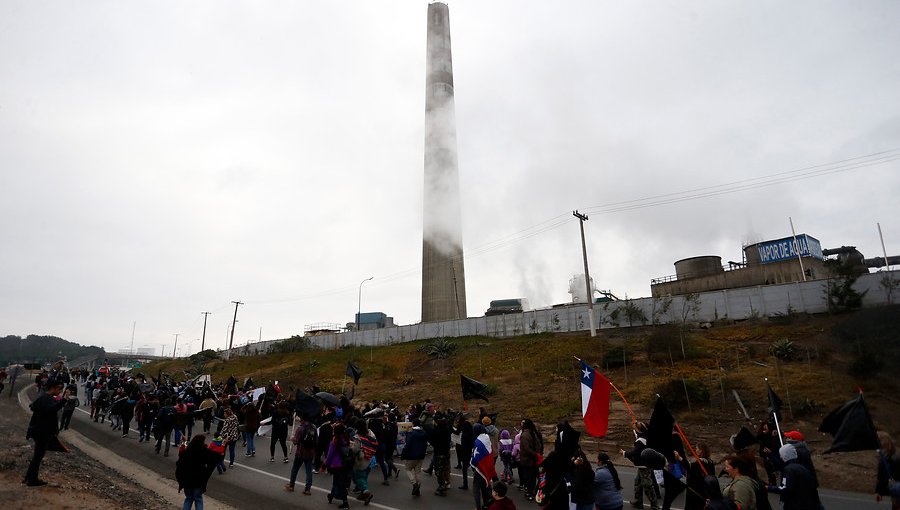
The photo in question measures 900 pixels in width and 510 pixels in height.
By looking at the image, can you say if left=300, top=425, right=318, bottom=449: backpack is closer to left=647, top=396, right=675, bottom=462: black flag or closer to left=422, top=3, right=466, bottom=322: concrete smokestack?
left=647, top=396, right=675, bottom=462: black flag

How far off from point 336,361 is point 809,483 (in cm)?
4669

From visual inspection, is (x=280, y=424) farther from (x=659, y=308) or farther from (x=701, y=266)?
(x=701, y=266)

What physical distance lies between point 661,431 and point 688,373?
20.3 m

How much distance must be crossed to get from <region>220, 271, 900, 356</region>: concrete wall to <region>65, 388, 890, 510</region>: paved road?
26.5 meters

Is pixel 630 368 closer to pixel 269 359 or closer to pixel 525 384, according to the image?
pixel 525 384

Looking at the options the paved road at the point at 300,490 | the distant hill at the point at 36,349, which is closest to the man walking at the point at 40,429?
the paved road at the point at 300,490

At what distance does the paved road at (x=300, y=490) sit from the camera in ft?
33.1

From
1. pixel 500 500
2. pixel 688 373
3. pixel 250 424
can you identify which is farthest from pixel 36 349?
pixel 500 500

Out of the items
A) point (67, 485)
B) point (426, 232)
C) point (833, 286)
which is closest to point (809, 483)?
point (67, 485)

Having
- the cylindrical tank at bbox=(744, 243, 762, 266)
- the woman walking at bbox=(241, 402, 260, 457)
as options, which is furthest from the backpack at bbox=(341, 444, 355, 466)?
the cylindrical tank at bbox=(744, 243, 762, 266)

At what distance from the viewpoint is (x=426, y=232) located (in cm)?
6456

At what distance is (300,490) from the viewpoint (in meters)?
11.0

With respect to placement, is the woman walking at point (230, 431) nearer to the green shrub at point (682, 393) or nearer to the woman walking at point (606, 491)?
the woman walking at point (606, 491)

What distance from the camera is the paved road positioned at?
397 inches
